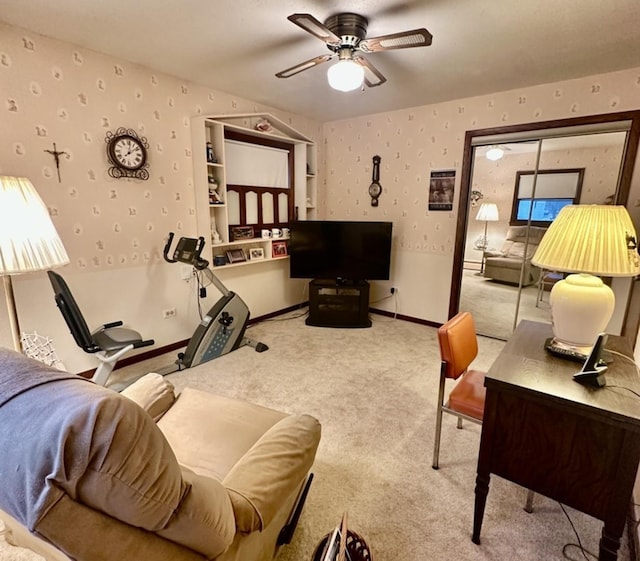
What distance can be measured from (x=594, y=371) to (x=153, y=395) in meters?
1.84

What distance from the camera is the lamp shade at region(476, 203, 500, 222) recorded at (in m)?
3.57

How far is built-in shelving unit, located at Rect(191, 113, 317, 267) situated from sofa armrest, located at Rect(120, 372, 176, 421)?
192 cm

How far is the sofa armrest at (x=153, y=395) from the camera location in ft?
5.17

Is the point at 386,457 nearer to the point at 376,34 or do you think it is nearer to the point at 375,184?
the point at 376,34

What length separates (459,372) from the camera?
1.78m

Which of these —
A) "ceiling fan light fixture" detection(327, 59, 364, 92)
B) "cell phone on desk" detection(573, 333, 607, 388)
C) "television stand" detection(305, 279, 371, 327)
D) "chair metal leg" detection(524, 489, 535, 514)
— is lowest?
"chair metal leg" detection(524, 489, 535, 514)

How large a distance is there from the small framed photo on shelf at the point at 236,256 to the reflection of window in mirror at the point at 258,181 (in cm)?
28

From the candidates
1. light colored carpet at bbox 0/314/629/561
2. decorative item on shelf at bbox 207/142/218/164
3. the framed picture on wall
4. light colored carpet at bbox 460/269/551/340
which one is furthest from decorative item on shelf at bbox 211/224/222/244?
light colored carpet at bbox 460/269/551/340

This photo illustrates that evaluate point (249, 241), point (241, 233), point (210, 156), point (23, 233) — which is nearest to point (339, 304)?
point (249, 241)

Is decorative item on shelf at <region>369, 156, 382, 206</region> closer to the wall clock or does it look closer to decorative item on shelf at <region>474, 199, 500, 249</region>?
decorative item on shelf at <region>474, 199, 500, 249</region>

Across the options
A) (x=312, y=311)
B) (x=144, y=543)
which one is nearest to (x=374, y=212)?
(x=312, y=311)

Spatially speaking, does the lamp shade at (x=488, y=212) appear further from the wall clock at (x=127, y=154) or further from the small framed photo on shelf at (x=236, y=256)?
the wall clock at (x=127, y=154)

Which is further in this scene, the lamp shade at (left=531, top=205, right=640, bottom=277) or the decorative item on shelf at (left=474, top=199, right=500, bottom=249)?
the decorative item on shelf at (left=474, top=199, right=500, bottom=249)

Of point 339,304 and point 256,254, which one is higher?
point 256,254
